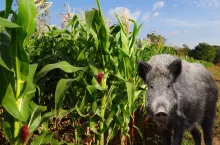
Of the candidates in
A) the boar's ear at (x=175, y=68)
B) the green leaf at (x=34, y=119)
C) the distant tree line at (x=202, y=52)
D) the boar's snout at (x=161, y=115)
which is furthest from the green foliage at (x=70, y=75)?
the distant tree line at (x=202, y=52)

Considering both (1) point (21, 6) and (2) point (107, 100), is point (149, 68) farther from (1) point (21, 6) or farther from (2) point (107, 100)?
(1) point (21, 6)

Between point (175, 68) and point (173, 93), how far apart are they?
292 millimetres

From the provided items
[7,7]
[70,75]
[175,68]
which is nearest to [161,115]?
[175,68]

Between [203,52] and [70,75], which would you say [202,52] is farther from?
[70,75]

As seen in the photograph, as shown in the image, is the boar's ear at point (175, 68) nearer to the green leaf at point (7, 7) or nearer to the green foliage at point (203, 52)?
the green leaf at point (7, 7)

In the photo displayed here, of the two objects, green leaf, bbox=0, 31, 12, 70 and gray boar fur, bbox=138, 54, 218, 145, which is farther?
gray boar fur, bbox=138, 54, 218, 145

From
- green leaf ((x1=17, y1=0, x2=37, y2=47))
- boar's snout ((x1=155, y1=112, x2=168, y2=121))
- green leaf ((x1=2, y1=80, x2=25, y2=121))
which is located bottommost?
boar's snout ((x1=155, y1=112, x2=168, y2=121))

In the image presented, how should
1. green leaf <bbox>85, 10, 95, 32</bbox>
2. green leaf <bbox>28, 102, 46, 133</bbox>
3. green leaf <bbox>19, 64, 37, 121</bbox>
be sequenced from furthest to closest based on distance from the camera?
green leaf <bbox>85, 10, 95, 32</bbox>
green leaf <bbox>28, 102, 46, 133</bbox>
green leaf <bbox>19, 64, 37, 121</bbox>

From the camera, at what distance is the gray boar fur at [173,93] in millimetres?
3658

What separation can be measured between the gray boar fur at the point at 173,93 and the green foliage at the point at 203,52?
1256 inches

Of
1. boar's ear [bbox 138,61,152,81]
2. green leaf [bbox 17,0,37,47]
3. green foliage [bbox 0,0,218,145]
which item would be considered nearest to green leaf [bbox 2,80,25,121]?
green foliage [bbox 0,0,218,145]

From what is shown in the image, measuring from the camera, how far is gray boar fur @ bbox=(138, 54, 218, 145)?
3658 mm

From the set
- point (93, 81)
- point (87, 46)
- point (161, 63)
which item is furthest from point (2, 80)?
point (161, 63)

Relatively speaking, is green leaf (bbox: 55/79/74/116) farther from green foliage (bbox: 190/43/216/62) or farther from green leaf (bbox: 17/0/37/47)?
green foliage (bbox: 190/43/216/62)
